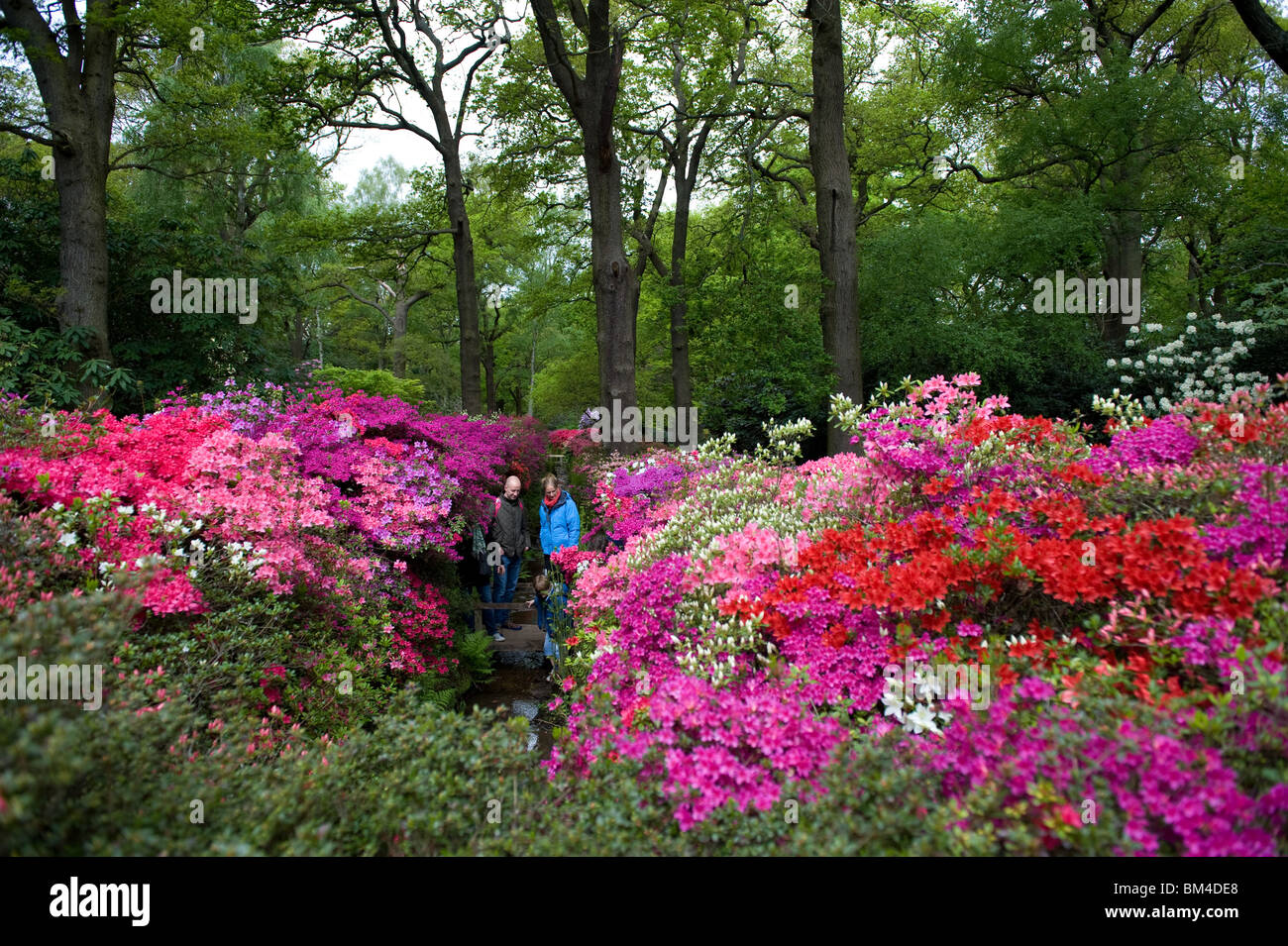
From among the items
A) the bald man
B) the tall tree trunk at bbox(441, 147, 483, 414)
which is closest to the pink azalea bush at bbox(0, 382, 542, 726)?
the bald man

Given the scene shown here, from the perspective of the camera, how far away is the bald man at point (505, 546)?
698 centimetres

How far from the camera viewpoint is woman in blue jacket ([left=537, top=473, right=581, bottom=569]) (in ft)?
21.0

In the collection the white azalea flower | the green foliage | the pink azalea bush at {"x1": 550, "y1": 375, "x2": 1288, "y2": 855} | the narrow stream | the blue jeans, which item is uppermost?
the green foliage

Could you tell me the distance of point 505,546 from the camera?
705cm

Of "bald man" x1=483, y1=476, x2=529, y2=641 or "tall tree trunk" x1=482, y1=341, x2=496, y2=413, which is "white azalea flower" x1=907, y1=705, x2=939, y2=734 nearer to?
"bald man" x1=483, y1=476, x2=529, y2=641

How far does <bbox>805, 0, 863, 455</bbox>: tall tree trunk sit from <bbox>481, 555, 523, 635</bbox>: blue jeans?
4.35m

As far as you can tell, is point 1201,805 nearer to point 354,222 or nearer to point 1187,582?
point 1187,582

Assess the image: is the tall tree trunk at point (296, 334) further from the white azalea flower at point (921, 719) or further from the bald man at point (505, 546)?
the white azalea flower at point (921, 719)

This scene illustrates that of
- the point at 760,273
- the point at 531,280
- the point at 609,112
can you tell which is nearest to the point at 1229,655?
the point at 609,112

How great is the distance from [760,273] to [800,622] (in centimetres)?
941

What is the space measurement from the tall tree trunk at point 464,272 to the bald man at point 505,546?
600cm

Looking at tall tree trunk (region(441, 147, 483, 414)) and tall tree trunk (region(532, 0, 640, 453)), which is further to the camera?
tall tree trunk (region(441, 147, 483, 414))

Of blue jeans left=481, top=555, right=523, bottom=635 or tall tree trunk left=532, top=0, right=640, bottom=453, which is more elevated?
tall tree trunk left=532, top=0, right=640, bottom=453

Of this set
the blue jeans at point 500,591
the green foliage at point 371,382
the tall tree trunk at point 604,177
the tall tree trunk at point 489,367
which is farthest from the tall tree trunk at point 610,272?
the tall tree trunk at point 489,367
